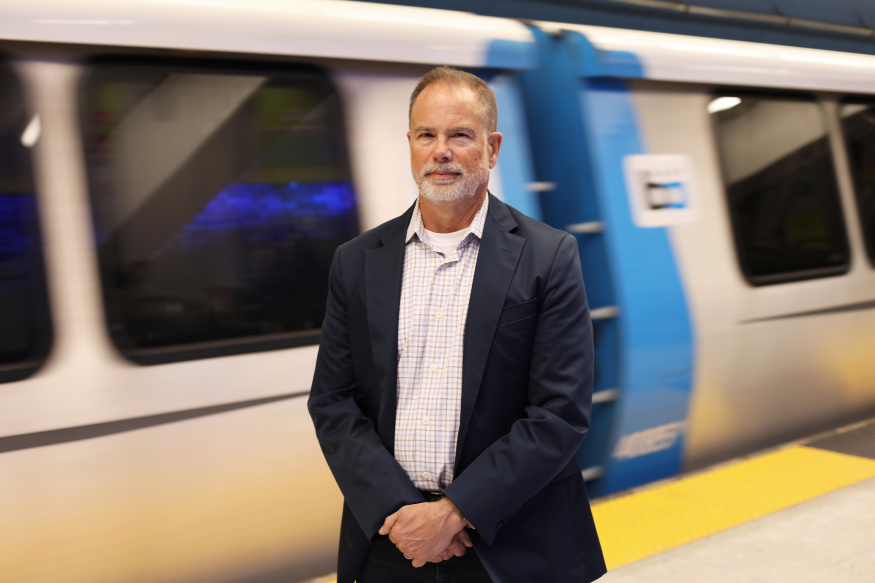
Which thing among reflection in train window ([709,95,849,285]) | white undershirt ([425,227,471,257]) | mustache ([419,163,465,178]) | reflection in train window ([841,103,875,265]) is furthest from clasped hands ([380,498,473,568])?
reflection in train window ([841,103,875,265])

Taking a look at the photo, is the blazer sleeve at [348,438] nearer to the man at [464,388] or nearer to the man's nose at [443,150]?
the man at [464,388]

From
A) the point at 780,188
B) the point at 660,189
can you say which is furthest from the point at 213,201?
the point at 780,188

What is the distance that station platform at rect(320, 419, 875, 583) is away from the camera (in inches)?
106

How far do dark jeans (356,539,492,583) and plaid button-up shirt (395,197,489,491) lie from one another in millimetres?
169

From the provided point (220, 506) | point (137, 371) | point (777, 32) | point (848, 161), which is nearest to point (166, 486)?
point (220, 506)

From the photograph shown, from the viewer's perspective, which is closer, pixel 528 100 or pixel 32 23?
pixel 32 23

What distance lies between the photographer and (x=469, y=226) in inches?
57.0

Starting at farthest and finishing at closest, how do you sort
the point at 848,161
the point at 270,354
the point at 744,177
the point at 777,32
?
the point at 777,32
the point at 848,161
the point at 744,177
the point at 270,354

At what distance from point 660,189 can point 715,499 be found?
1.44 m

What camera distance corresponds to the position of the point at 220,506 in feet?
7.82

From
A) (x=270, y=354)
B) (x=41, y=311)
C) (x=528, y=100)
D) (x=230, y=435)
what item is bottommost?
(x=230, y=435)

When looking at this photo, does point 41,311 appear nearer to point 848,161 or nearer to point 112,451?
point 112,451

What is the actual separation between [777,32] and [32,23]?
7685 mm

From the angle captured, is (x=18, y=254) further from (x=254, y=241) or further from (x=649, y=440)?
(x=649, y=440)
